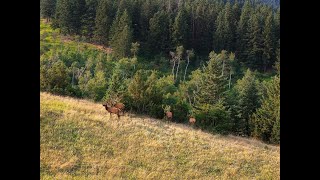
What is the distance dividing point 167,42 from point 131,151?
63.0 feet

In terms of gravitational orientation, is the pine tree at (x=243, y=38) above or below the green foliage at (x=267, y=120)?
above

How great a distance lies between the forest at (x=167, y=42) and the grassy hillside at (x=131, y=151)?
6.33 meters

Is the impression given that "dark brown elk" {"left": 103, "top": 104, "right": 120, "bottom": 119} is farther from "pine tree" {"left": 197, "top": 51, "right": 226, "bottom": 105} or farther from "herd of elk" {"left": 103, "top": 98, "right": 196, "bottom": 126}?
"pine tree" {"left": 197, "top": 51, "right": 226, "bottom": 105}

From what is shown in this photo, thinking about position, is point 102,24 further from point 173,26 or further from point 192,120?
point 192,120

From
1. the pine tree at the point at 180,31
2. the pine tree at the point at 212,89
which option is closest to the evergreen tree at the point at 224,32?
the pine tree at the point at 180,31

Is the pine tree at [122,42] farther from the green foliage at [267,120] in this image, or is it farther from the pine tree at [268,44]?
the green foliage at [267,120]

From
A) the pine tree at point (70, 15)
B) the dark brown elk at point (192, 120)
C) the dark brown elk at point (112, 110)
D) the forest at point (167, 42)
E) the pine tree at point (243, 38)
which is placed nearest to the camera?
the dark brown elk at point (112, 110)

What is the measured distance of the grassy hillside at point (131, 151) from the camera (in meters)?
11.4

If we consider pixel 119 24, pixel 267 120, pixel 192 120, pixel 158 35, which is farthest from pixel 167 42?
pixel 267 120

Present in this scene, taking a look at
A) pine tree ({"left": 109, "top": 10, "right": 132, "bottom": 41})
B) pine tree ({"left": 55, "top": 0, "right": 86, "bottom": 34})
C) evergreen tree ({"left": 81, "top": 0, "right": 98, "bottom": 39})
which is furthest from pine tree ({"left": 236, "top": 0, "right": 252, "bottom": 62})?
pine tree ({"left": 55, "top": 0, "right": 86, "bottom": 34})

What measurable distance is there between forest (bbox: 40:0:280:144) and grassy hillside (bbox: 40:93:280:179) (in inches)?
249

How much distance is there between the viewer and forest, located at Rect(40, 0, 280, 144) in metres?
23.8

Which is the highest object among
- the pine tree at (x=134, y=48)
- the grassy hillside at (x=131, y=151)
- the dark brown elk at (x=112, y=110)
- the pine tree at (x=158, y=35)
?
the pine tree at (x=158, y=35)
